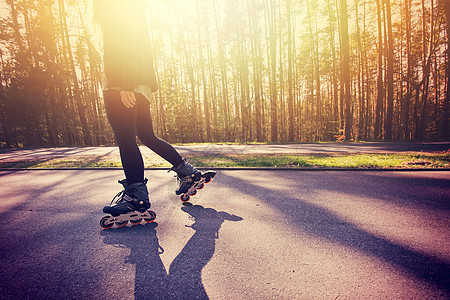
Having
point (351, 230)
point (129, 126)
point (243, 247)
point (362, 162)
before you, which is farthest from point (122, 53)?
point (362, 162)

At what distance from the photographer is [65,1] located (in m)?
15.8

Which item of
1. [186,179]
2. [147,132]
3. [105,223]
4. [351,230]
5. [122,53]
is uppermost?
[122,53]

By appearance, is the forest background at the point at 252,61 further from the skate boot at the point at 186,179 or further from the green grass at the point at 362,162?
the skate boot at the point at 186,179

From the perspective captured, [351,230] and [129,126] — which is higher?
[129,126]

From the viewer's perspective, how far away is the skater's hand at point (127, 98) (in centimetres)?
177

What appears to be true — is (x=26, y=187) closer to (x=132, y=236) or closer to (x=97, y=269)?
(x=132, y=236)

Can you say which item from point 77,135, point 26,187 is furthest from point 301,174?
point 77,135

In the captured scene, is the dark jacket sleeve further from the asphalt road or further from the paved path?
the paved path

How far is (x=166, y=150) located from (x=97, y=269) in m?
1.30

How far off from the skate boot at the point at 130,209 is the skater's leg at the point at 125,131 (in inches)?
4.1

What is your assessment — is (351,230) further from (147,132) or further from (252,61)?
(252,61)

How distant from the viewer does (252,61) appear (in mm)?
21312

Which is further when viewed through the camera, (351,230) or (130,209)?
(130,209)

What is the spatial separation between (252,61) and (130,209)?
73.8 ft
